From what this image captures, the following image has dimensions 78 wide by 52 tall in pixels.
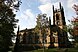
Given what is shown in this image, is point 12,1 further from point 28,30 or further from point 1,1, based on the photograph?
point 28,30

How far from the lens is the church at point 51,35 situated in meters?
61.3

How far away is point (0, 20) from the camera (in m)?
23.9

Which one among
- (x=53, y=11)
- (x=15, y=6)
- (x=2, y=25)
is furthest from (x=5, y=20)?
(x=53, y=11)

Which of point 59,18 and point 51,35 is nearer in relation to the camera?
point 51,35

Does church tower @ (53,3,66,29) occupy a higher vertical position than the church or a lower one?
higher

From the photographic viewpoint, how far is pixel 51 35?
66375mm

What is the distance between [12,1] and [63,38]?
50.2 m

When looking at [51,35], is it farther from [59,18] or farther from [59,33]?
[59,18]

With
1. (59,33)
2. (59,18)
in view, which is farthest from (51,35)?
(59,18)

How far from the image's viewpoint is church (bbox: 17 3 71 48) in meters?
61.3

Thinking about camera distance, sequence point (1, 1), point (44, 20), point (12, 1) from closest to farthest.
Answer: point (1, 1) < point (12, 1) < point (44, 20)

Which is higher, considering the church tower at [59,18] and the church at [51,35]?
the church tower at [59,18]

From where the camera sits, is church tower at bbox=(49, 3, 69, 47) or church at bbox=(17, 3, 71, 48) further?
church tower at bbox=(49, 3, 69, 47)

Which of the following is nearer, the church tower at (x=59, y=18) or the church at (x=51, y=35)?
the church at (x=51, y=35)
